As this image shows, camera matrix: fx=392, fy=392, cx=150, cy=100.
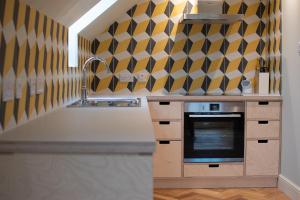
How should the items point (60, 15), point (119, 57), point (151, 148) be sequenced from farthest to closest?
point (119, 57), point (60, 15), point (151, 148)

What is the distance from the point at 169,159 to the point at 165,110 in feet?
1.64

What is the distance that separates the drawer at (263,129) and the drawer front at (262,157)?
0.20ft

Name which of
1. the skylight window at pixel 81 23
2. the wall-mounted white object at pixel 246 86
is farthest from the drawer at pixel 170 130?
the skylight window at pixel 81 23

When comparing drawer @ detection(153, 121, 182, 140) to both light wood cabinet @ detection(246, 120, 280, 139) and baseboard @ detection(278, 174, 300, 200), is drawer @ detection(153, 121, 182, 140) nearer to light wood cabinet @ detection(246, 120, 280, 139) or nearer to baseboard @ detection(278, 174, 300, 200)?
light wood cabinet @ detection(246, 120, 280, 139)

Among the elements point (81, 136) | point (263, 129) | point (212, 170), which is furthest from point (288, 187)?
point (81, 136)

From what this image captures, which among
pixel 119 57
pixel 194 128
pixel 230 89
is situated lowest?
pixel 194 128

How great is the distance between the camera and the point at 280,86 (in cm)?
396

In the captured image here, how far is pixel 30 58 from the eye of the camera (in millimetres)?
2117

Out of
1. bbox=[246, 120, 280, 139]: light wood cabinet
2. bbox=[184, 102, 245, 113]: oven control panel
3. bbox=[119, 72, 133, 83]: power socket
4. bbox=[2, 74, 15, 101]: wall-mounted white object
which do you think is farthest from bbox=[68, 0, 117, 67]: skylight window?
bbox=[246, 120, 280, 139]: light wood cabinet

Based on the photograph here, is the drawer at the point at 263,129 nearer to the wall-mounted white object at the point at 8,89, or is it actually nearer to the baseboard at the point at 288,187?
the baseboard at the point at 288,187

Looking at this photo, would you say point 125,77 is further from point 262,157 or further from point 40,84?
point 40,84

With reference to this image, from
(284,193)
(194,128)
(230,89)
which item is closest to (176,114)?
(194,128)

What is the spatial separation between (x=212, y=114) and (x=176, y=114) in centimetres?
37

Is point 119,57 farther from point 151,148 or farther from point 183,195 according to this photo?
point 151,148
